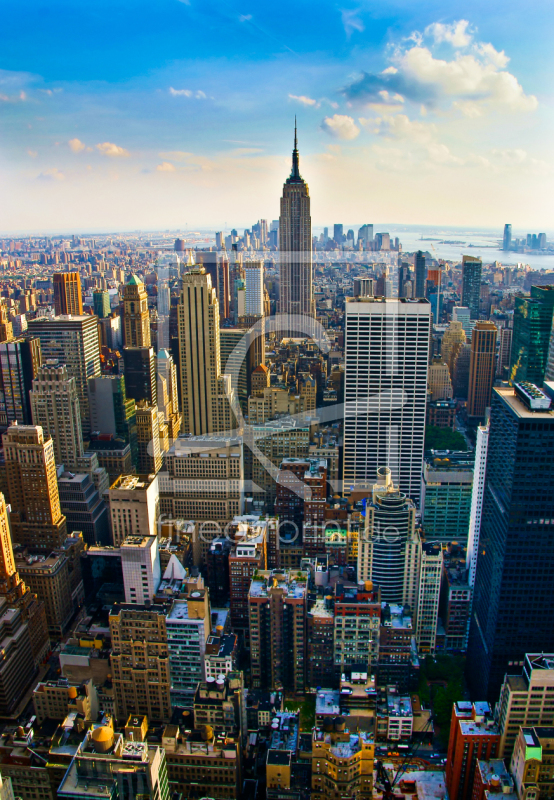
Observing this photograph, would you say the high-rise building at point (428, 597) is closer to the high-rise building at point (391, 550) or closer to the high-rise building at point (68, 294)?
the high-rise building at point (391, 550)

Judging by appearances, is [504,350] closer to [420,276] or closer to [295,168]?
[420,276]

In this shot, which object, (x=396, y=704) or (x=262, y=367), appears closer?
(x=396, y=704)

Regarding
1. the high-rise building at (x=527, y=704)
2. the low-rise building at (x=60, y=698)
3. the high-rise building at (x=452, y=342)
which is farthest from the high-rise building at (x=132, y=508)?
the high-rise building at (x=452, y=342)

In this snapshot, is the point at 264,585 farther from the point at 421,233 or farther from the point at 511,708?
the point at 421,233

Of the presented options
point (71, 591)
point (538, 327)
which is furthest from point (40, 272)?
point (538, 327)

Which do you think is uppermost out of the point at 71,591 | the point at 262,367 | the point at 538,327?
the point at 538,327

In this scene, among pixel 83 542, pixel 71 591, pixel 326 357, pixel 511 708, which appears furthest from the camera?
pixel 326 357
